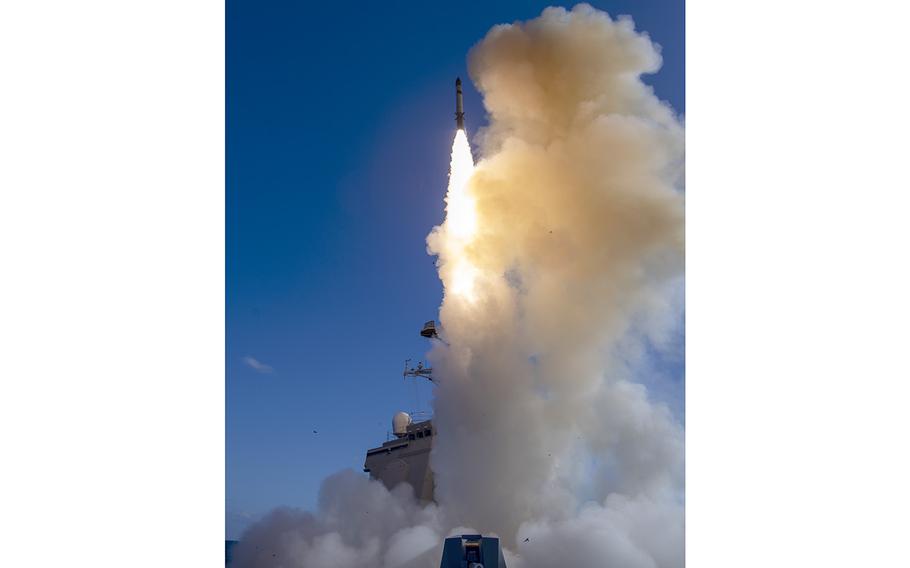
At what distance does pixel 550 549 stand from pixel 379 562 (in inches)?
124

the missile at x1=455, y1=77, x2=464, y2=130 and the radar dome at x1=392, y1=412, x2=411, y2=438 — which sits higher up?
the missile at x1=455, y1=77, x2=464, y2=130

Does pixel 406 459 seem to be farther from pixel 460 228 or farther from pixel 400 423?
pixel 460 228

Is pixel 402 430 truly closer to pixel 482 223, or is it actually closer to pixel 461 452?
pixel 461 452

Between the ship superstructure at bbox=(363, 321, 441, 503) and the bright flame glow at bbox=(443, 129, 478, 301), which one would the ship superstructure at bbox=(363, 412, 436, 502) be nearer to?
the ship superstructure at bbox=(363, 321, 441, 503)

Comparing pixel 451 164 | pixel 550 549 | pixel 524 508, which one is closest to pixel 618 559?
pixel 550 549

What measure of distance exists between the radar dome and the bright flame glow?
5418 millimetres

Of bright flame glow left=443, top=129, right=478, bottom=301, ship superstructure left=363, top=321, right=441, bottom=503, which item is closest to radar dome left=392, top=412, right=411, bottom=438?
ship superstructure left=363, top=321, right=441, bottom=503

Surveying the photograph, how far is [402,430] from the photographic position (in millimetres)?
19734

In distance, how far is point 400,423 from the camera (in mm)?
19828

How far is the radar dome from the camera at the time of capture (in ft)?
64.6

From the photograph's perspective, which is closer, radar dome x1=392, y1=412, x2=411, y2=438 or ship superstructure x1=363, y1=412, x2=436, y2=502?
ship superstructure x1=363, y1=412, x2=436, y2=502

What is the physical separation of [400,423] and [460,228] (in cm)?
623

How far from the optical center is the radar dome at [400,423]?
1970 centimetres

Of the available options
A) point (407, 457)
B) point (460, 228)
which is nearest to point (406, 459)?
point (407, 457)
